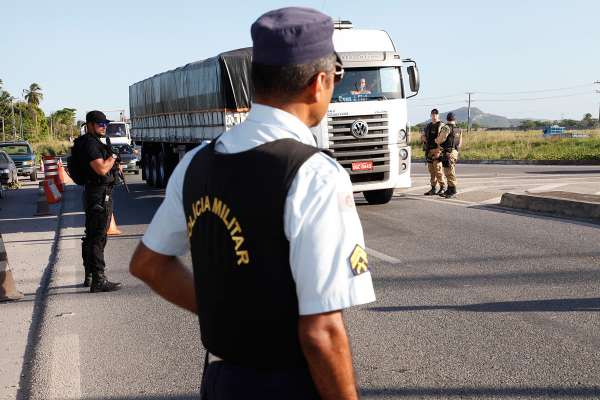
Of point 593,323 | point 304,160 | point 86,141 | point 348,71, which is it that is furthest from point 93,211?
point 348,71

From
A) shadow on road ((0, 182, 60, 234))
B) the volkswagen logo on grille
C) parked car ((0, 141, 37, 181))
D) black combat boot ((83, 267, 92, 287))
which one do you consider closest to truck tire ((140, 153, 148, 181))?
shadow on road ((0, 182, 60, 234))

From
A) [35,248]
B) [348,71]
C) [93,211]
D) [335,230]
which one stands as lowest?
[35,248]

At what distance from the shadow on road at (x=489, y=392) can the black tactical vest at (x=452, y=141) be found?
1134 centimetres

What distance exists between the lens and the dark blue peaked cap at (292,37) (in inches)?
72.3

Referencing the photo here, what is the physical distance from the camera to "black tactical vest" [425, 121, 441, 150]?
52.2ft

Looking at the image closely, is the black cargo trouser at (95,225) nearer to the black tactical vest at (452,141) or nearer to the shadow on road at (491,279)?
the shadow on road at (491,279)

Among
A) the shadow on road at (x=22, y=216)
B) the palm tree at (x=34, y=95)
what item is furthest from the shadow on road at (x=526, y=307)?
the palm tree at (x=34, y=95)

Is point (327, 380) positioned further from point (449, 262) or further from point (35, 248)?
point (35, 248)

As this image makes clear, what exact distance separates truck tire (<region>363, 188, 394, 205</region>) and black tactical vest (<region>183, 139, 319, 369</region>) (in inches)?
511

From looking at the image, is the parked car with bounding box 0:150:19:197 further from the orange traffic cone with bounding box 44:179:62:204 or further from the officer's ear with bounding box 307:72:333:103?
the officer's ear with bounding box 307:72:333:103

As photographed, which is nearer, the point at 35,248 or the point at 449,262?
the point at 449,262

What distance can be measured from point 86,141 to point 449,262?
413 centimetres

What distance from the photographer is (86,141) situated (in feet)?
25.0

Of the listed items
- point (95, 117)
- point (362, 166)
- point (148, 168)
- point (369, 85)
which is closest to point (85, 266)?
point (95, 117)
